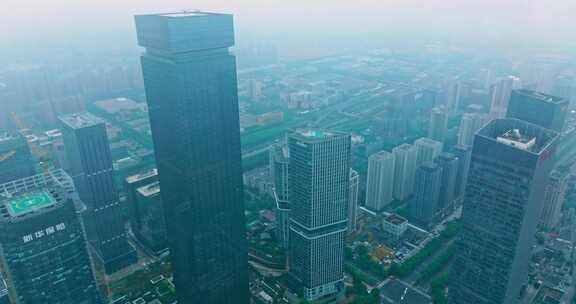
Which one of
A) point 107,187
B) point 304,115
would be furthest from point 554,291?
point 304,115

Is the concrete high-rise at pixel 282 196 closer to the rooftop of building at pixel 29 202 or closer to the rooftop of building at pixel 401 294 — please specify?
the rooftop of building at pixel 401 294

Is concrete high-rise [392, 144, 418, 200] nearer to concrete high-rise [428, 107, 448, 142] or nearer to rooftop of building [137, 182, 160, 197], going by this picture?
concrete high-rise [428, 107, 448, 142]

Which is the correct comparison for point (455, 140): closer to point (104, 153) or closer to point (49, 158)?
point (104, 153)

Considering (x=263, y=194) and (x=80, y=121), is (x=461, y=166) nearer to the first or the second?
(x=263, y=194)

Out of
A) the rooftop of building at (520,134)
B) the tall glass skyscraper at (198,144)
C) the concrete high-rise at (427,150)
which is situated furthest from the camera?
the concrete high-rise at (427,150)

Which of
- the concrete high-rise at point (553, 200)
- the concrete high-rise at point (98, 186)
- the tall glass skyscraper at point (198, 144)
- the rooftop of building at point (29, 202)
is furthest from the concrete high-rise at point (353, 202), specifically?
the rooftop of building at point (29, 202)

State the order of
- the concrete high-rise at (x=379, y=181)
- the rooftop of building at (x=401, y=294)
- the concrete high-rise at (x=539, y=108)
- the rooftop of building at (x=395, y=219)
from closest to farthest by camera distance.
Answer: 1. the rooftop of building at (x=401, y=294)
2. the concrete high-rise at (x=539, y=108)
3. the rooftop of building at (x=395, y=219)
4. the concrete high-rise at (x=379, y=181)

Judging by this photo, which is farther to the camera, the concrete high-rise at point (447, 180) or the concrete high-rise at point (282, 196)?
the concrete high-rise at point (447, 180)
